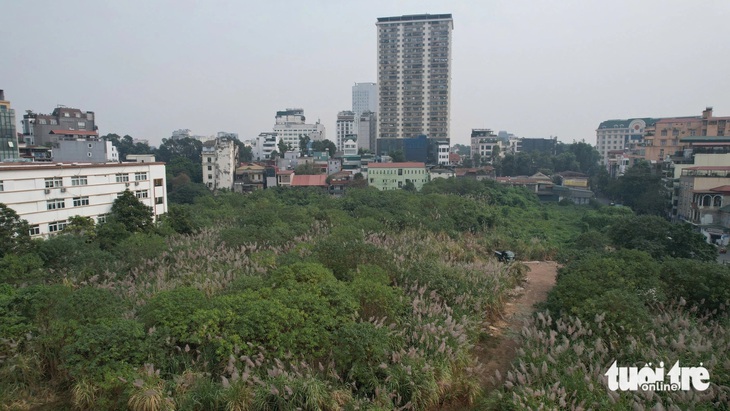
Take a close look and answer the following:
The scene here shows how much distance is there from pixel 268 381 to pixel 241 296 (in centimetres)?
176

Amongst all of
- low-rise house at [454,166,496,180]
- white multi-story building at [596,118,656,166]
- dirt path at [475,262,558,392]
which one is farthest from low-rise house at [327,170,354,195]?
white multi-story building at [596,118,656,166]

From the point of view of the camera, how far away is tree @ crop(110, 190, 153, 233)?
17078 millimetres

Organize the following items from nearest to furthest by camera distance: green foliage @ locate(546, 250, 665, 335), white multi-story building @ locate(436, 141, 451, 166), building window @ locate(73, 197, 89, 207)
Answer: green foliage @ locate(546, 250, 665, 335) → building window @ locate(73, 197, 89, 207) → white multi-story building @ locate(436, 141, 451, 166)

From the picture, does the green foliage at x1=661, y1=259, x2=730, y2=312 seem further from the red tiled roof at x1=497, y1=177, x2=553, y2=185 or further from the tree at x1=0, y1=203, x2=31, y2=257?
the red tiled roof at x1=497, y1=177, x2=553, y2=185

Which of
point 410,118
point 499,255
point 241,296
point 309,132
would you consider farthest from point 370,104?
point 241,296

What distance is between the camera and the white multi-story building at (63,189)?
15.9 metres

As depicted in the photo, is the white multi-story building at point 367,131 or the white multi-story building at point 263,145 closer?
the white multi-story building at point 263,145

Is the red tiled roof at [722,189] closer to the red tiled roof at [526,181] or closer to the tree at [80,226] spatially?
the red tiled roof at [526,181]

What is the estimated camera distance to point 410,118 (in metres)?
62.8

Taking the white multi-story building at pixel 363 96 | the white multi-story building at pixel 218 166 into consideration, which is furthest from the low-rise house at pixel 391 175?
the white multi-story building at pixel 363 96

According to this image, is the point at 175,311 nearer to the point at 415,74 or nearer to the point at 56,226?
the point at 56,226

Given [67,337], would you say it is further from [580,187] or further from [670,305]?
[580,187]

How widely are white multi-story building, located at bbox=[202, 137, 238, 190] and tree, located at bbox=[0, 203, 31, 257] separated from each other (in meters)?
27.6

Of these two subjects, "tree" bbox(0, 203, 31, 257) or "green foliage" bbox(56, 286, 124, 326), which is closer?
"green foliage" bbox(56, 286, 124, 326)
